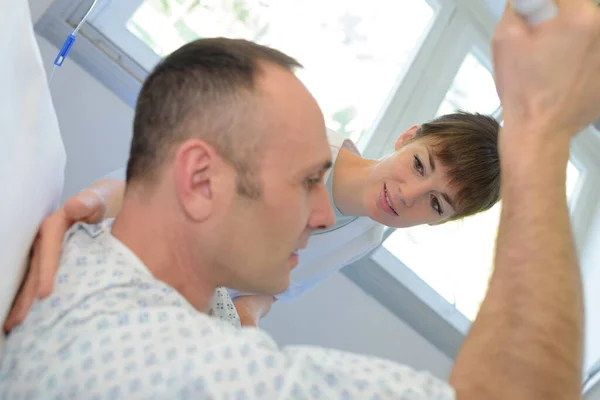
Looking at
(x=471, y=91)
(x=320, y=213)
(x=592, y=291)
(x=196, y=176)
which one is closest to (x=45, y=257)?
(x=196, y=176)

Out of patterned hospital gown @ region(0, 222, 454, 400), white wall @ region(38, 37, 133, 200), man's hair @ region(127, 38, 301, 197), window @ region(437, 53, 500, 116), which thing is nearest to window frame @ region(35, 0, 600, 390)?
window @ region(437, 53, 500, 116)

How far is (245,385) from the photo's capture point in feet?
1.77

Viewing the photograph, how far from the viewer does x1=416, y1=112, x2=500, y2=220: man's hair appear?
4.54 ft

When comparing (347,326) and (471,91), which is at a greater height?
(471,91)

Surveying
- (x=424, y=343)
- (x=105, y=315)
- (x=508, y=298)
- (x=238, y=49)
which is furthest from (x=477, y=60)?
(x=105, y=315)

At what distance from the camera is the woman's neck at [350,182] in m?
1.47

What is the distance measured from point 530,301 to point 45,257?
564 millimetres

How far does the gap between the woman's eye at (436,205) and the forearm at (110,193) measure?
0.77 m

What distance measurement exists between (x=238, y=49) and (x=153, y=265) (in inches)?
12.7

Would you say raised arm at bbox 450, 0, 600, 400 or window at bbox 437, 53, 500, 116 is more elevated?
window at bbox 437, 53, 500, 116

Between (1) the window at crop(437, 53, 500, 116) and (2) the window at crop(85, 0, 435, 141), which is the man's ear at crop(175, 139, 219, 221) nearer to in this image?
(2) the window at crop(85, 0, 435, 141)

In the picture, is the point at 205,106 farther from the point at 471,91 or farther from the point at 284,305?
the point at 471,91

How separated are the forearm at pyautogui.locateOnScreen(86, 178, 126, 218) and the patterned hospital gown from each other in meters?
0.30

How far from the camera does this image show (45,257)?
71 centimetres
